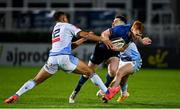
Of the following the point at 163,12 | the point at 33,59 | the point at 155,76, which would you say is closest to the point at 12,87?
the point at 155,76

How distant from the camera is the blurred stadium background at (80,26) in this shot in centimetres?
3647

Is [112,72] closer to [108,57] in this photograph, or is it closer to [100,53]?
[108,57]

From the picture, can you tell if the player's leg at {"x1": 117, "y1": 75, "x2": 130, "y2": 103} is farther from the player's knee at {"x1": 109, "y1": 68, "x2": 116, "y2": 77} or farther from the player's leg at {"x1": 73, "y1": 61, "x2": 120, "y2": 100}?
the player's leg at {"x1": 73, "y1": 61, "x2": 120, "y2": 100}

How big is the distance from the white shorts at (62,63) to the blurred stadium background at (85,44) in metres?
2.03

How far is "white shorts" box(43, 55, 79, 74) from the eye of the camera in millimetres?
17016

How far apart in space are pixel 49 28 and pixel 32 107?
2349 cm

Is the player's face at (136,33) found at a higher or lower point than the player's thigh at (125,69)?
higher

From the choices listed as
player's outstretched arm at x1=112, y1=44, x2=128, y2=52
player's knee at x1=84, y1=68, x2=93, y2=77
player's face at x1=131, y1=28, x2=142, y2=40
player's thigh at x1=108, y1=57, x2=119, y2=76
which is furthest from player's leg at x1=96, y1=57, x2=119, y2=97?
player's knee at x1=84, y1=68, x2=93, y2=77

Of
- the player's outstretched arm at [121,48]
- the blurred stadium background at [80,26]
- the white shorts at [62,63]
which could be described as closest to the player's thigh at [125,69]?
the player's outstretched arm at [121,48]

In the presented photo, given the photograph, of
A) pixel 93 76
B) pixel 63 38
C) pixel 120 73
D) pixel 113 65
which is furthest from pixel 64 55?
pixel 113 65

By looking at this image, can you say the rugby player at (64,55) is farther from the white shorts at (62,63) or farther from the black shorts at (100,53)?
the black shorts at (100,53)

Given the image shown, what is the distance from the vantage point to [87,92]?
71.4ft

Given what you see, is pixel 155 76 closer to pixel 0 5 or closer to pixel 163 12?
pixel 163 12

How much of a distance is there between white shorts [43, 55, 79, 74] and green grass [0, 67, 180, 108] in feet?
2.64
